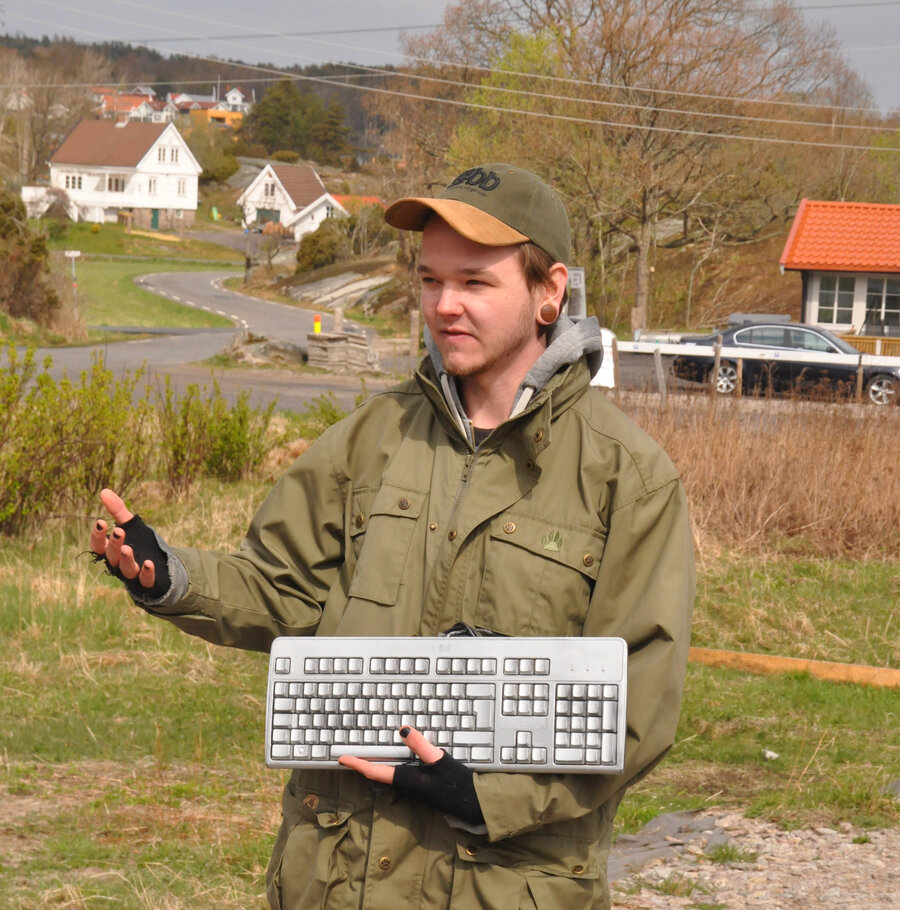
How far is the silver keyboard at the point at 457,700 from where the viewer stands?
221cm

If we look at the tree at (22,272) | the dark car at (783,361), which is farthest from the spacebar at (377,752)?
the tree at (22,272)

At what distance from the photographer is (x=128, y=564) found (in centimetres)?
237

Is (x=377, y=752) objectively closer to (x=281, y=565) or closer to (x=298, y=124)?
(x=281, y=565)

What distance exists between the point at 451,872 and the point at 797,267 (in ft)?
112

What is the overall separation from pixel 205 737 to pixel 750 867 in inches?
100

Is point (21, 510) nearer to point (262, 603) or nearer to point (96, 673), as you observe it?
point (96, 673)

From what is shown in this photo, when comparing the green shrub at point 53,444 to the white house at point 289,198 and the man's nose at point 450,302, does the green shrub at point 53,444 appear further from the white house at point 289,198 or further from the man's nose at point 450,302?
the white house at point 289,198

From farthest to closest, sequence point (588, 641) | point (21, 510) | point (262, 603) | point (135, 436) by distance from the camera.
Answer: point (135, 436), point (21, 510), point (262, 603), point (588, 641)

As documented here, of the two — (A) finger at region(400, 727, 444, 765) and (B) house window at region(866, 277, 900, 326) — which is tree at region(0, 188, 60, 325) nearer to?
(B) house window at region(866, 277, 900, 326)

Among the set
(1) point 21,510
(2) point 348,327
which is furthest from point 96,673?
(2) point 348,327

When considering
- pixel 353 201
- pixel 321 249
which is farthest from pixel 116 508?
pixel 353 201

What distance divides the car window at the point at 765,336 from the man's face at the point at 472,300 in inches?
843

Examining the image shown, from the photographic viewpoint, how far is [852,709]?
675cm

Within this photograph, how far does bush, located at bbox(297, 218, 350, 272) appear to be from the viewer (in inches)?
2247
